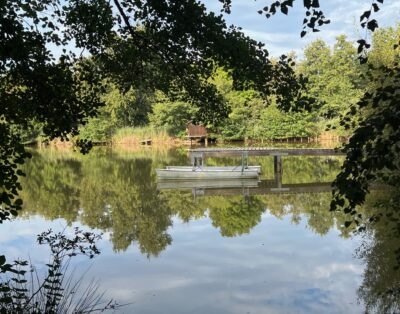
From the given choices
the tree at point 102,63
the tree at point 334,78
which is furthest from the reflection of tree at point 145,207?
the tree at point 334,78

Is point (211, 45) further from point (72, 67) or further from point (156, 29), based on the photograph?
point (72, 67)

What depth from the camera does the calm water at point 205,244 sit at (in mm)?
7047

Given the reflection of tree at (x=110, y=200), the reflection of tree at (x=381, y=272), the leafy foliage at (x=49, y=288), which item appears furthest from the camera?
the reflection of tree at (x=110, y=200)

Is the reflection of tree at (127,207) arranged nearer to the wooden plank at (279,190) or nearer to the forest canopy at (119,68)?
the wooden plank at (279,190)

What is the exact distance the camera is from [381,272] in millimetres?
7434

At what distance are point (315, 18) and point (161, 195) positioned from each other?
1473 centimetres

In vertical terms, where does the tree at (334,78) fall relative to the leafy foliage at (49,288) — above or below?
above

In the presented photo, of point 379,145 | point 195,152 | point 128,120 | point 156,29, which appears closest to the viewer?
point 379,145

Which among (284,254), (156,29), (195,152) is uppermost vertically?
(156,29)

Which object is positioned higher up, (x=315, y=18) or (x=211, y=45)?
(x=211, y=45)

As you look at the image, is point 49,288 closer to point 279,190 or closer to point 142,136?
point 279,190

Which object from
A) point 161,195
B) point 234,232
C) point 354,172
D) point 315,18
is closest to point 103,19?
point 315,18

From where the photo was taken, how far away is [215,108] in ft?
16.7

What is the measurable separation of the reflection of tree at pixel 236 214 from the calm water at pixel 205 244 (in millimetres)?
28
